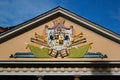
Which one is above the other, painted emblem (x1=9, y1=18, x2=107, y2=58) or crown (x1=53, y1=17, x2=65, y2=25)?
crown (x1=53, y1=17, x2=65, y2=25)

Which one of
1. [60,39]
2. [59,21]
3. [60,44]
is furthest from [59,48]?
[59,21]

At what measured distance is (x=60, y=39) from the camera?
25391 millimetres

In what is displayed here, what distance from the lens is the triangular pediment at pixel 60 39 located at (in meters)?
24.5

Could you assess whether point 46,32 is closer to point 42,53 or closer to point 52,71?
point 42,53

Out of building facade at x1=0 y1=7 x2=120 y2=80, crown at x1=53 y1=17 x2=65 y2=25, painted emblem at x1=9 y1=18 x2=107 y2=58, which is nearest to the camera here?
building facade at x1=0 y1=7 x2=120 y2=80

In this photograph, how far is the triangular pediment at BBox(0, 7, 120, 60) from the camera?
24.5m

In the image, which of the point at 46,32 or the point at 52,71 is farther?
the point at 46,32

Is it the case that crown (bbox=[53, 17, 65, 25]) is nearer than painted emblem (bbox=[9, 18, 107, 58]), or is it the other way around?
painted emblem (bbox=[9, 18, 107, 58])

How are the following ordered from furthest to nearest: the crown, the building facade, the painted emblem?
the crown < the painted emblem < the building facade

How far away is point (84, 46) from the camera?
2475 cm

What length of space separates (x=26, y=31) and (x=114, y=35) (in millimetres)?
8121
